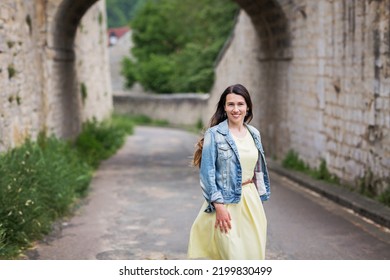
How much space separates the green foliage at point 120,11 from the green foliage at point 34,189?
59918mm

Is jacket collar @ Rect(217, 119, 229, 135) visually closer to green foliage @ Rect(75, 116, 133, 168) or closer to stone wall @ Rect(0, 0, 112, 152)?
stone wall @ Rect(0, 0, 112, 152)

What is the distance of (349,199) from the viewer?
9438 millimetres

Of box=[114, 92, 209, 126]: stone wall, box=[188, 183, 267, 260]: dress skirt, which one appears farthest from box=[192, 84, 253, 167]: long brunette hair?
box=[114, 92, 209, 126]: stone wall

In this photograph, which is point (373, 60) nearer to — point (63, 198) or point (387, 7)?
point (387, 7)

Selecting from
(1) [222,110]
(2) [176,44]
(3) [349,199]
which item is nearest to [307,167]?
(3) [349,199]

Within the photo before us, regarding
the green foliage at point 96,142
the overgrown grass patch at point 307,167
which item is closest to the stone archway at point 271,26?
the overgrown grass patch at point 307,167

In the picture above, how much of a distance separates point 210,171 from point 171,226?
3920 millimetres

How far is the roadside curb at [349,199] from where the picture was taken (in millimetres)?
8352

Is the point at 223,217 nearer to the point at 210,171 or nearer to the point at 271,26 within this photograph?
the point at 210,171

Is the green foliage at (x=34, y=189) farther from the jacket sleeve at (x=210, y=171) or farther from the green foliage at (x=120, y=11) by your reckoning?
the green foliage at (x=120, y=11)

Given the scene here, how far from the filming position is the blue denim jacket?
4.55m

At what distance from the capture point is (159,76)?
Result: 43.7 meters

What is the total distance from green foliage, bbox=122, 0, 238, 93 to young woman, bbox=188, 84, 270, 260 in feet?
92.5

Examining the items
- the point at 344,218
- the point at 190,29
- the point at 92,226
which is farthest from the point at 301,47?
the point at 190,29
